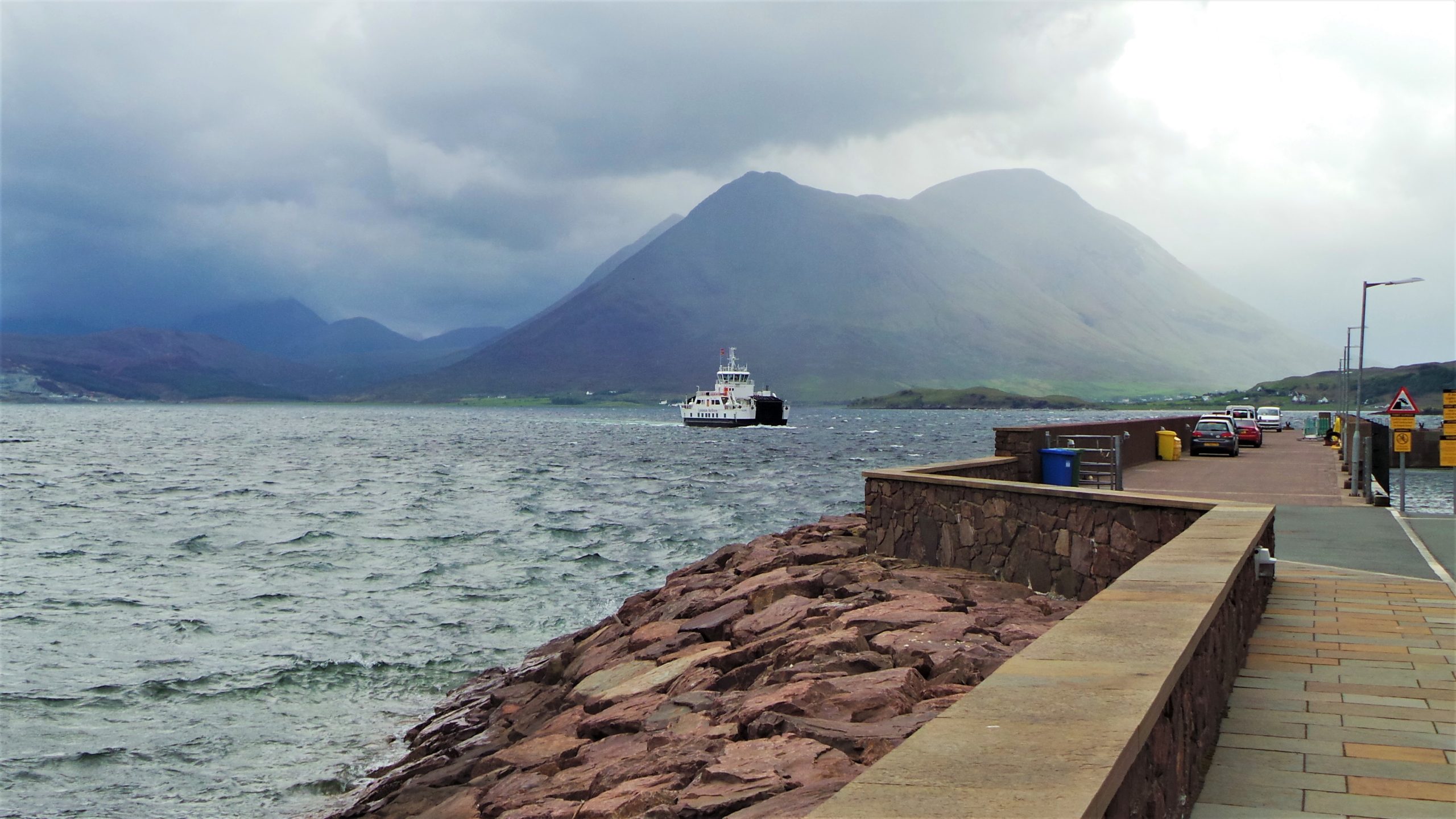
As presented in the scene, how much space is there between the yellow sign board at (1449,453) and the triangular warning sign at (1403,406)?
1111mm

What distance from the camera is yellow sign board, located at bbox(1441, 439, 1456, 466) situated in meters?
18.2

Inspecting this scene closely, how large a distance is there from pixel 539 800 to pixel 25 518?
3846cm

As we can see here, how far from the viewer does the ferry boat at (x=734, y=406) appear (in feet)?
421

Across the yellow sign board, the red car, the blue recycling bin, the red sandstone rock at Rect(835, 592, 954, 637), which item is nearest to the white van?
the red car

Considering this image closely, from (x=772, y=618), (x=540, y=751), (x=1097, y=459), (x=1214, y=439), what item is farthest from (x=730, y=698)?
(x=1214, y=439)

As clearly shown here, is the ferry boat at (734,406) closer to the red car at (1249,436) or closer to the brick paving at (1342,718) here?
the red car at (1249,436)

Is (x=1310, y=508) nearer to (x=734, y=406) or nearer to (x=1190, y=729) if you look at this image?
(x=1190, y=729)

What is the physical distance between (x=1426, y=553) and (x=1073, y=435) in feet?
30.2

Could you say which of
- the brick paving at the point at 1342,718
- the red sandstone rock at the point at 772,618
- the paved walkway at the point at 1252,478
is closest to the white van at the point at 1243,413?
the paved walkway at the point at 1252,478

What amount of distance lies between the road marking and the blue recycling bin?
4729mm

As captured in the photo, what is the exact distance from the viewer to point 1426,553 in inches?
543

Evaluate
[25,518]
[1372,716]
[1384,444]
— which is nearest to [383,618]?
[1372,716]

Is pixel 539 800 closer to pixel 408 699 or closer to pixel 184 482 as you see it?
pixel 408 699

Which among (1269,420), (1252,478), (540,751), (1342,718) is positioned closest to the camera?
(1342,718)
